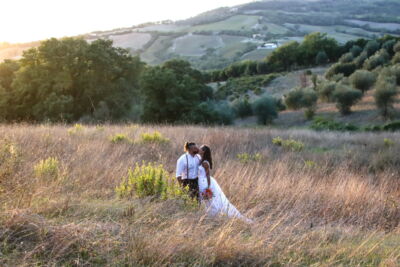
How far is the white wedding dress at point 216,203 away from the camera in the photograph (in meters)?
4.73

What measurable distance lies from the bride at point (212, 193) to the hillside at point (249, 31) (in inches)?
3474

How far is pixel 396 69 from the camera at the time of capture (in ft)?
126

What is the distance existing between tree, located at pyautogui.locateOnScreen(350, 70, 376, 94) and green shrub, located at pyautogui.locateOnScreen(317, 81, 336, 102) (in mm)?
2116

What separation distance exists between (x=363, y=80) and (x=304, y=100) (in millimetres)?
6751

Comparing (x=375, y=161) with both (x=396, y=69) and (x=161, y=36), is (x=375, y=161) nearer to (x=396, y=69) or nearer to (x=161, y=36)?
(x=396, y=69)

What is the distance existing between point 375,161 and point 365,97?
90.3ft

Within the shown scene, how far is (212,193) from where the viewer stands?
548 cm

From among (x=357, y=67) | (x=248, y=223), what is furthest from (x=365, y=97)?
(x=248, y=223)

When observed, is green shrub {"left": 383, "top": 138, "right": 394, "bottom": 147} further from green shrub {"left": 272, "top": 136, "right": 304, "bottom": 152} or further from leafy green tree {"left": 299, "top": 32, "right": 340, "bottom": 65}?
leafy green tree {"left": 299, "top": 32, "right": 340, "bottom": 65}

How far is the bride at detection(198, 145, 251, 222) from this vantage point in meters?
4.90

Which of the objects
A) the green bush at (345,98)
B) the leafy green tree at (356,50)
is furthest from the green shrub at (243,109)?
the leafy green tree at (356,50)

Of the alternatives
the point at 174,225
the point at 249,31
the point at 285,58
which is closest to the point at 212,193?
the point at 174,225

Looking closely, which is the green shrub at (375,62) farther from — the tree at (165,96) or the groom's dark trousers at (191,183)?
the groom's dark trousers at (191,183)

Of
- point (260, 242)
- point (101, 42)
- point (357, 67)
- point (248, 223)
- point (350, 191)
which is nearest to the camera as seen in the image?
point (260, 242)
